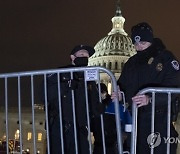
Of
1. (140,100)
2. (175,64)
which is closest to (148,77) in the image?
(175,64)

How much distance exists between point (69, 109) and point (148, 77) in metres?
0.98

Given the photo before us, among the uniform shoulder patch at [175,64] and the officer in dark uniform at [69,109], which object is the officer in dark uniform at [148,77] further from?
the officer in dark uniform at [69,109]

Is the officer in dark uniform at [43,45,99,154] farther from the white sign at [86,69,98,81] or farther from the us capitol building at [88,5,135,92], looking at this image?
the us capitol building at [88,5,135,92]

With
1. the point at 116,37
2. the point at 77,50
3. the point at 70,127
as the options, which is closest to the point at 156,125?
the point at 70,127

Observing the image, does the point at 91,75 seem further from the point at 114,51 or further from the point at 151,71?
the point at 114,51

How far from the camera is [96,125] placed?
5.83m

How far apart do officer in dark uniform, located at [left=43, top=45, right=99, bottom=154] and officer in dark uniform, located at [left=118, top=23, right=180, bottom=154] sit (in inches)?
19.3

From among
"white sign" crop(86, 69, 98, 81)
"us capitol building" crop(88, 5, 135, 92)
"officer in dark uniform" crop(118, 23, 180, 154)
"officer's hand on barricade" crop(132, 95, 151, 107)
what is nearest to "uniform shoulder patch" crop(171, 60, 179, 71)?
"officer in dark uniform" crop(118, 23, 180, 154)

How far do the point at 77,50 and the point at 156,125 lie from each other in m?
1.54

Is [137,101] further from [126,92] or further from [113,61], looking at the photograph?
[113,61]

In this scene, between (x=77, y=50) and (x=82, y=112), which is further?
(x=77, y=50)

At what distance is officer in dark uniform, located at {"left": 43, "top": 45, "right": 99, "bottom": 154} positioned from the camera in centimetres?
561

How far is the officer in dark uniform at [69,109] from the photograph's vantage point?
18.4 feet

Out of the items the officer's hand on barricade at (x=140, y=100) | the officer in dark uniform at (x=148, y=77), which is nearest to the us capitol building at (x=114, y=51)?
the officer in dark uniform at (x=148, y=77)
